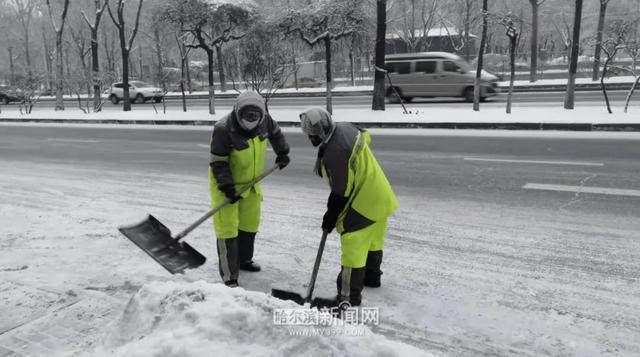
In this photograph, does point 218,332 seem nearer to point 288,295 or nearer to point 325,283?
point 288,295

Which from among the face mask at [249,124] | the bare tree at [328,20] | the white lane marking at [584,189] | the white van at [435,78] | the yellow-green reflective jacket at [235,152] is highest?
the bare tree at [328,20]

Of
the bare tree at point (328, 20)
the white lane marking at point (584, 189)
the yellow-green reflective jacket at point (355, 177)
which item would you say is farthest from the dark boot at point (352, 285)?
the bare tree at point (328, 20)

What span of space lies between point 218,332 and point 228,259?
1.45 m

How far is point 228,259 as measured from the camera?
13.0 ft

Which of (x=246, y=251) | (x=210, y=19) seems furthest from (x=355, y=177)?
(x=210, y=19)

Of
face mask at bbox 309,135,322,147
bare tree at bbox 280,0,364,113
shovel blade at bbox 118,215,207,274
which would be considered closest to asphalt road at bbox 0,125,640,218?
face mask at bbox 309,135,322,147

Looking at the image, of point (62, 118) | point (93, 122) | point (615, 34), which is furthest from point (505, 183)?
point (62, 118)

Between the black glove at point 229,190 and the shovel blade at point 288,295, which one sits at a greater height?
the black glove at point 229,190

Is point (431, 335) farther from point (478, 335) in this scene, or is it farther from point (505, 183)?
point (505, 183)

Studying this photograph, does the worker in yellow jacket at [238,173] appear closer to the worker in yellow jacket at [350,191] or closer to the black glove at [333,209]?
the worker in yellow jacket at [350,191]

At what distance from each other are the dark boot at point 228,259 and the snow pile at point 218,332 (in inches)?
40.8

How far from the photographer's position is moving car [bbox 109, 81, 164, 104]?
3156 centimetres

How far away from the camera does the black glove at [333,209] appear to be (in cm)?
339

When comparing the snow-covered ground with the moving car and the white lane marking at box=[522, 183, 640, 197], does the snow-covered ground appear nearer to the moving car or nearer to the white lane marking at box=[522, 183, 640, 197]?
the white lane marking at box=[522, 183, 640, 197]
